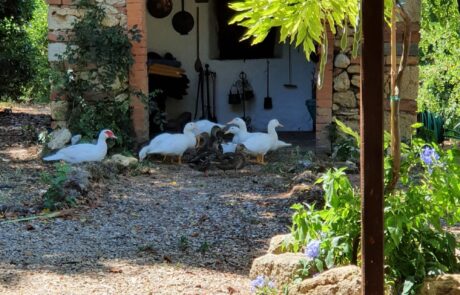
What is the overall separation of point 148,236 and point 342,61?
4654 millimetres

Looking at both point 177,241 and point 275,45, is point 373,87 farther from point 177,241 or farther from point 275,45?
point 275,45

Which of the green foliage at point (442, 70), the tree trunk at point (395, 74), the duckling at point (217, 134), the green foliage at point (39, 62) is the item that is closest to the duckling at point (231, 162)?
the duckling at point (217, 134)

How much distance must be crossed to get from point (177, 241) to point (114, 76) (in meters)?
4.31

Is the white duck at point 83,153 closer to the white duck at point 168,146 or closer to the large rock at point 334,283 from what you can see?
the white duck at point 168,146

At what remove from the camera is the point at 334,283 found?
3342 millimetres

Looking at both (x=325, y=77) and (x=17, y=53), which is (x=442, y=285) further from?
(x=17, y=53)

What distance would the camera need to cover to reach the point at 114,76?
911 centimetres

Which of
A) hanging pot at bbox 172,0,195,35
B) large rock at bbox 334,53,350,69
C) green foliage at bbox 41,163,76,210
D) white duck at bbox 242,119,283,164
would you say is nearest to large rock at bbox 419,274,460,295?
green foliage at bbox 41,163,76,210

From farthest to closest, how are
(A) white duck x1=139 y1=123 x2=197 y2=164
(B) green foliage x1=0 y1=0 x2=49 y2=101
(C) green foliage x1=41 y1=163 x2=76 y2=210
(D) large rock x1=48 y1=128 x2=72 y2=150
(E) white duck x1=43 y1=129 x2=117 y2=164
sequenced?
(B) green foliage x1=0 y1=0 x2=49 y2=101 → (D) large rock x1=48 y1=128 x2=72 y2=150 → (A) white duck x1=139 y1=123 x2=197 y2=164 → (E) white duck x1=43 y1=129 x2=117 y2=164 → (C) green foliage x1=41 y1=163 x2=76 y2=210

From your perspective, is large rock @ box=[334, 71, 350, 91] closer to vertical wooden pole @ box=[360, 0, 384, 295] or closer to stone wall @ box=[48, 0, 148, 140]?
stone wall @ box=[48, 0, 148, 140]

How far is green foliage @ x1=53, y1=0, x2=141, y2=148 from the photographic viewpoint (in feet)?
29.8

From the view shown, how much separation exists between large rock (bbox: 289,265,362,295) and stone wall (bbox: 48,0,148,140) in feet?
20.5

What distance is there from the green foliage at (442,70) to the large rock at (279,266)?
5623mm

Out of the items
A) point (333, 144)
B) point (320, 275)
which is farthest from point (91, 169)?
point (320, 275)
